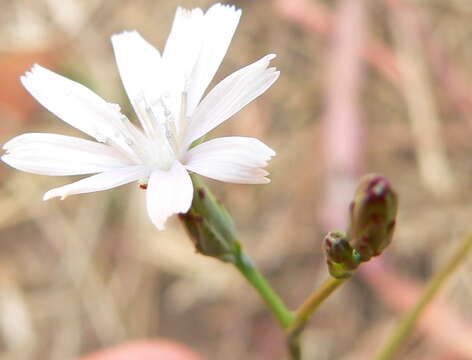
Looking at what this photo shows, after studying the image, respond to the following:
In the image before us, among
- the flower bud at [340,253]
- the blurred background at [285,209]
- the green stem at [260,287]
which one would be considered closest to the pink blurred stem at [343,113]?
the blurred background at [285,209]

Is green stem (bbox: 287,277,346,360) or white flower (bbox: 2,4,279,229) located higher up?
white flower (bbox: 2,4,279,229)

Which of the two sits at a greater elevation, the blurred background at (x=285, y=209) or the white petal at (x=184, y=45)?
the white petal at (x=184, y=45)

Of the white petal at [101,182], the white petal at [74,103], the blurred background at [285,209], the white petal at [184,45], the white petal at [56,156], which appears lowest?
the blurred background at [285,209]

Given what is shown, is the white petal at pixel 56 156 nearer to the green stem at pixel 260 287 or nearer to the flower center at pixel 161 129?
the flower center at pixel 161 129

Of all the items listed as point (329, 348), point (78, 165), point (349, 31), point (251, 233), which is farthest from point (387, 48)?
point (78, 165)

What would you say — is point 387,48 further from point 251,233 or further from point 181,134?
point 181,134

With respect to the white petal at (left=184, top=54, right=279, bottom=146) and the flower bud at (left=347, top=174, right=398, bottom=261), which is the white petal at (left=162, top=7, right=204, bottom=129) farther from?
the flower bud at (left=347, top=174, right=398, bottom=261)

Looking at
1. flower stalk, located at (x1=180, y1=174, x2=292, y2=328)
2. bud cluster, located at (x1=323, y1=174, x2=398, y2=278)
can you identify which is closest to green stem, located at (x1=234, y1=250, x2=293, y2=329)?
flower stalk, located at (x1=180, y1=174, x2=292, y2=328)

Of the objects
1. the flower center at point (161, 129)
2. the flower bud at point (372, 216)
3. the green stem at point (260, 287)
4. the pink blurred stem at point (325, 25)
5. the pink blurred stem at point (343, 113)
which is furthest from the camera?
the pink blurred stem at point (325, 25)
